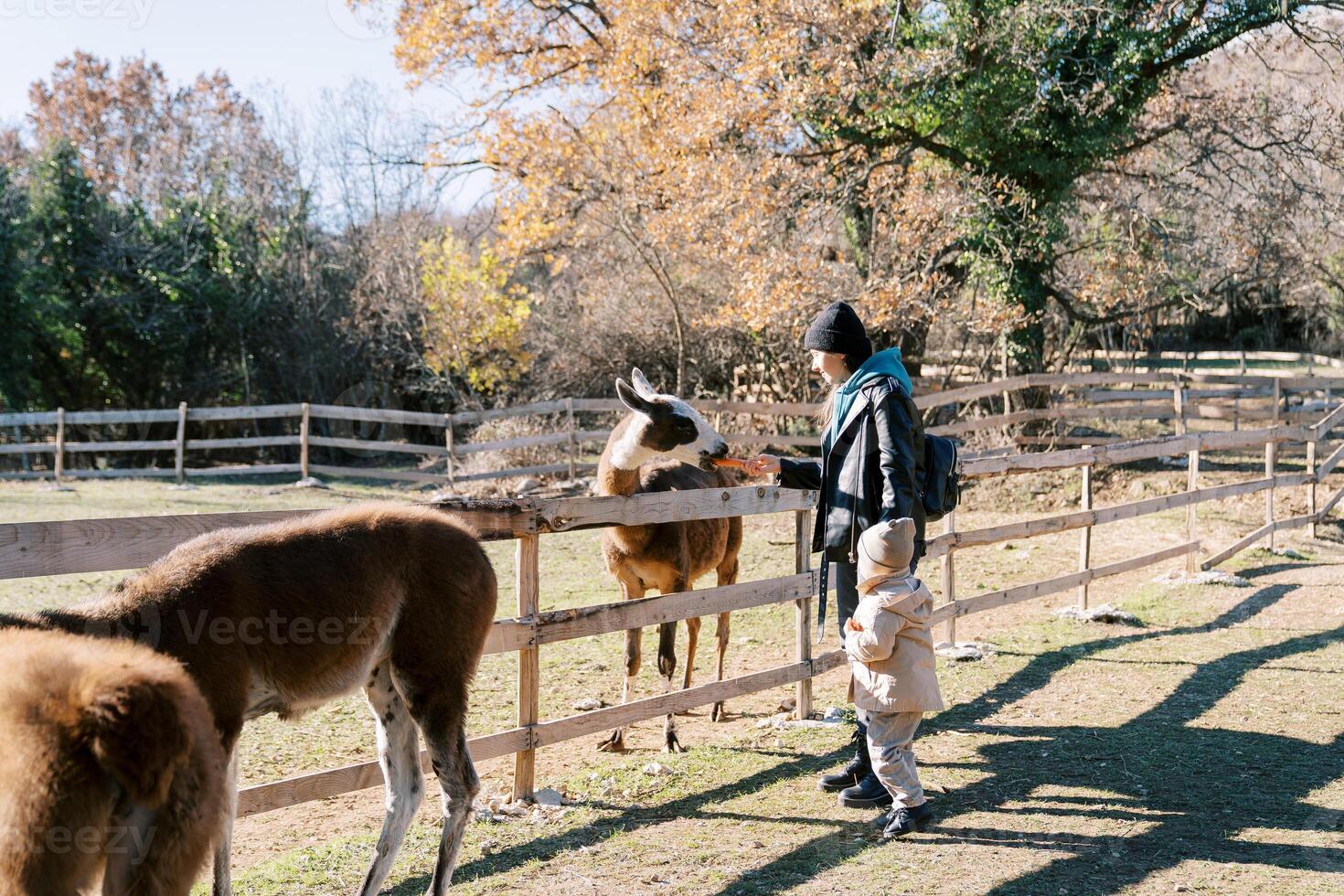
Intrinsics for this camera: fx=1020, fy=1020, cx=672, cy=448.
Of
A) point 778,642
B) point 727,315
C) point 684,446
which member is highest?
point 727,315

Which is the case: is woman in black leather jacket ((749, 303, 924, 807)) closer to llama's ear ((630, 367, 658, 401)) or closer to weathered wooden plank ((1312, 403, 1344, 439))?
llama's ear ((630, 367, 658, 401))

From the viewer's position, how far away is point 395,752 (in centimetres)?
384

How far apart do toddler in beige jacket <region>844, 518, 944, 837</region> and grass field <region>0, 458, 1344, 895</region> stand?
24 centimetres

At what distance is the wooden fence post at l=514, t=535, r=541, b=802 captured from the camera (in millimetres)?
4762

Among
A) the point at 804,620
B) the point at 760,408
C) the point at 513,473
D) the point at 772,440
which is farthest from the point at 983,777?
the point at 513,473

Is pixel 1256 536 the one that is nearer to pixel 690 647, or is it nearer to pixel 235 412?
pixel 690 647

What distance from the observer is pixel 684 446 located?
6.12m

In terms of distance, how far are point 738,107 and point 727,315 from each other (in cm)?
317

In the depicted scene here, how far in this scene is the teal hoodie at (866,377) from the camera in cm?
463

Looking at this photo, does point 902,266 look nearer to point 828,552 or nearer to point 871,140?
point 871,140

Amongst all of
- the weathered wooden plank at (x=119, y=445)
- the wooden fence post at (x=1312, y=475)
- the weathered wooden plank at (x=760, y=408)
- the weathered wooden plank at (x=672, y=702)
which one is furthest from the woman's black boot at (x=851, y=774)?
the weathered wooden plank at (x=119, y=445)

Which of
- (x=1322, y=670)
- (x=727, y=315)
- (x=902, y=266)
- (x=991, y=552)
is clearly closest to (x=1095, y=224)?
(x=902, y=266)

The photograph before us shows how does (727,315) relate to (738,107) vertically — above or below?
below

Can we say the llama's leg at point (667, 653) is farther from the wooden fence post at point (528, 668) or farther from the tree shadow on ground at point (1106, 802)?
the wooden fence post at point (528, 668)
